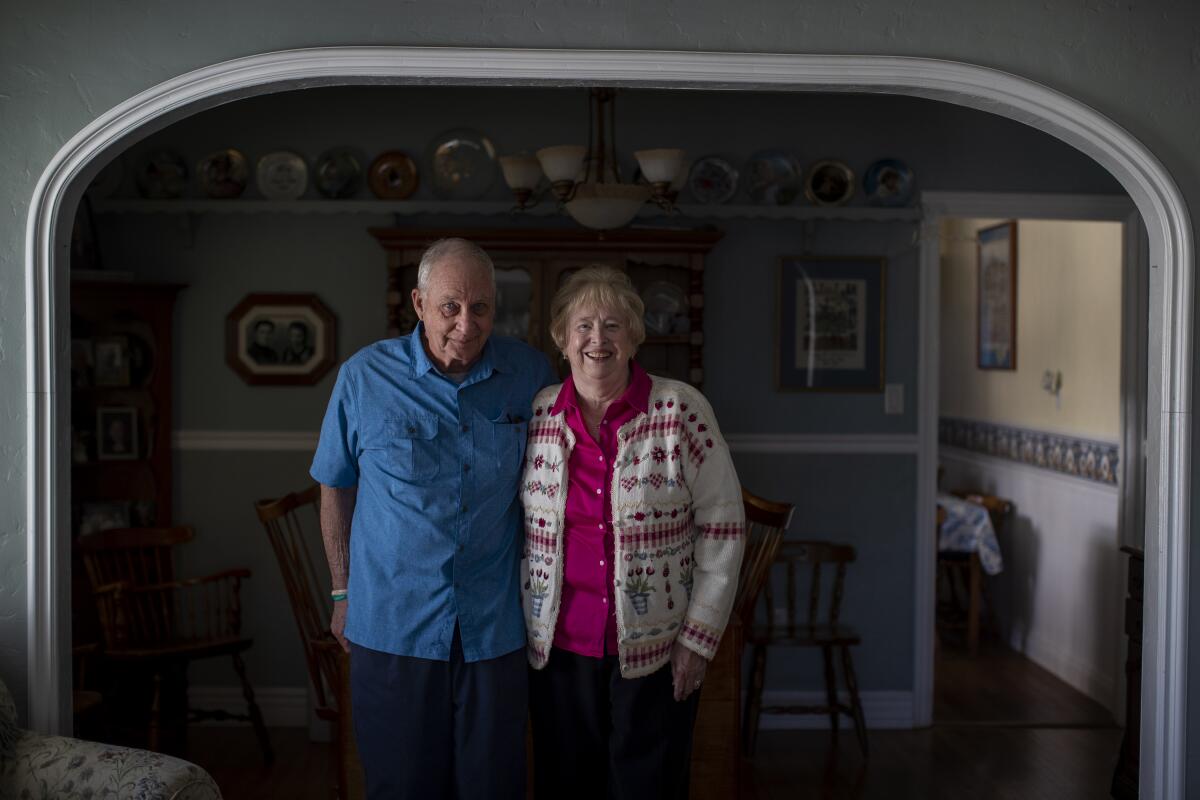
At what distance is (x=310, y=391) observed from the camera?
14.2ft

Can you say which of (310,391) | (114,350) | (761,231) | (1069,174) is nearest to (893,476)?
(761,231)

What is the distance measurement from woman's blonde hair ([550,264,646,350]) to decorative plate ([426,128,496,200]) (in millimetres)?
2050

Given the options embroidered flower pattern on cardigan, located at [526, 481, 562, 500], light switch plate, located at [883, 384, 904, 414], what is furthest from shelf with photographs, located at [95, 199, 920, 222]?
embroidered flower pattern on cardigan, located at [526, 481, 562, 500]

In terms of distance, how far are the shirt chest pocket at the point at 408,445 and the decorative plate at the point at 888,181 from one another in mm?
2622

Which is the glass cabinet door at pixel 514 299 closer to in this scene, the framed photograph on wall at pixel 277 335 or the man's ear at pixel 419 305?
the framed photograph on wall at pixel 277 335

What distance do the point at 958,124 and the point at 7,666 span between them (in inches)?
145

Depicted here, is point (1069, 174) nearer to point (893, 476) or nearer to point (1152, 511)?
point (893, 476)

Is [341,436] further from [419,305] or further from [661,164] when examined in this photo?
[661,164]

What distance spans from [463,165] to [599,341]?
2.24 m

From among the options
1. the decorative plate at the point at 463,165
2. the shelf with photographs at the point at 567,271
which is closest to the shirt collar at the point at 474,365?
the shelf with photographs at the point at 567,271

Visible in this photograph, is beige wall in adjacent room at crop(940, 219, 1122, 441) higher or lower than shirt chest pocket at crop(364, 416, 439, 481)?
higher

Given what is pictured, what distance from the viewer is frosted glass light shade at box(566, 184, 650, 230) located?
3.37 meters

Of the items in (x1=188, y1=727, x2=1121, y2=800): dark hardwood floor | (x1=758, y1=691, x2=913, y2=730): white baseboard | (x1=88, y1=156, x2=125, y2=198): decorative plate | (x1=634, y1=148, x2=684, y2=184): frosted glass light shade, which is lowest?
(x1=188, y1=727, x2=1121, y2=800): dark hardwood floor

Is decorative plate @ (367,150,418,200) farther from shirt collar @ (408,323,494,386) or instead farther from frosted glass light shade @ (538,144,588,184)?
shirt collar @ (408,323,494,386)
